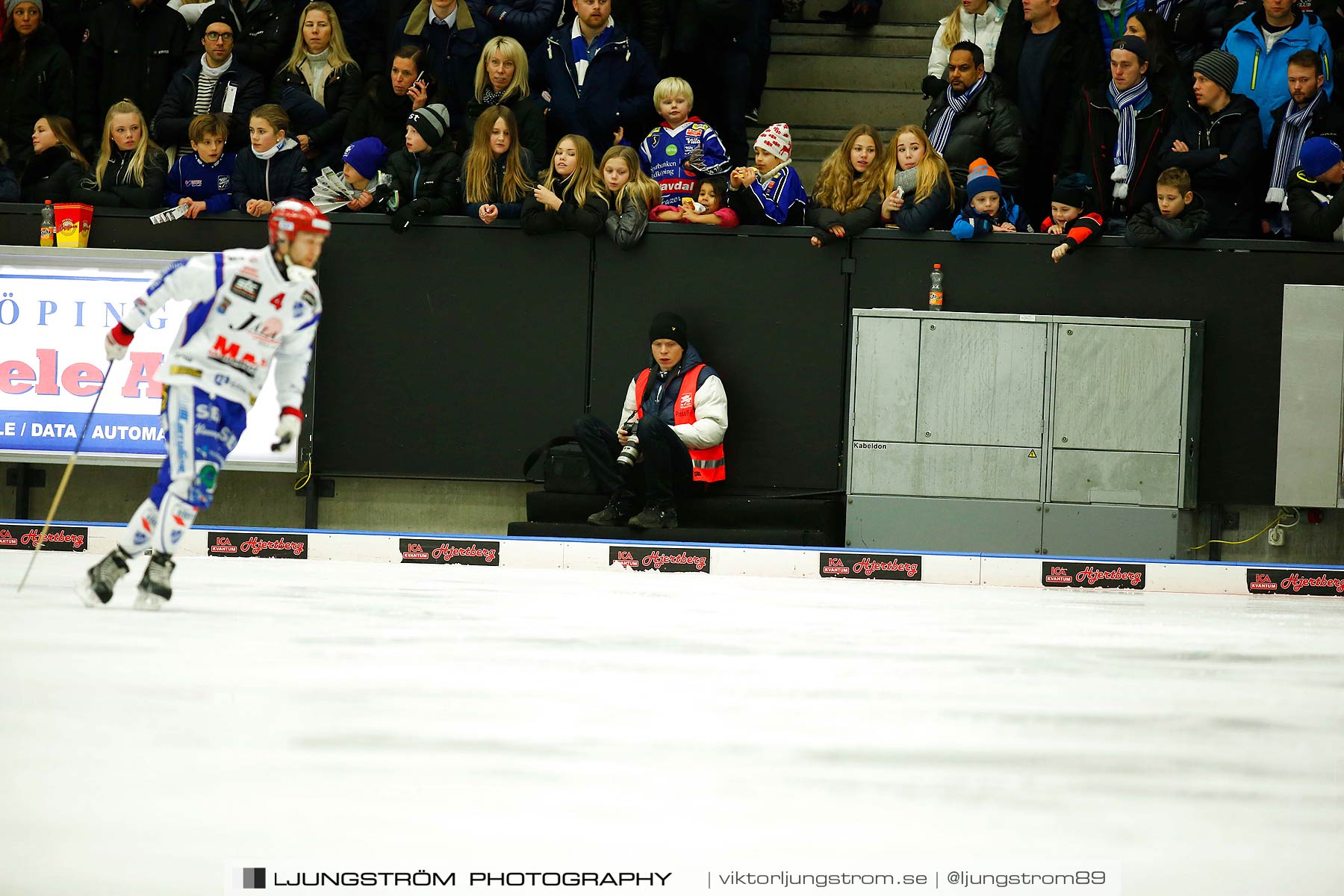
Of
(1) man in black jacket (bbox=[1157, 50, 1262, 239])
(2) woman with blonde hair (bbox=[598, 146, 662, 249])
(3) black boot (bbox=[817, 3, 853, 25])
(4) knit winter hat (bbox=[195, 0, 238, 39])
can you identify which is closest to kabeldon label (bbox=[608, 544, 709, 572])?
(2) woman with blonde hair (bbox=[598, 146, 662, 249])

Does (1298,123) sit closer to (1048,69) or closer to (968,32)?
(1048,69)

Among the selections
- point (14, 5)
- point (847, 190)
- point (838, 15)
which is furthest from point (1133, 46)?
point (14, 5)

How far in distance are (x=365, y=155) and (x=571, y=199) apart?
4.76 feet

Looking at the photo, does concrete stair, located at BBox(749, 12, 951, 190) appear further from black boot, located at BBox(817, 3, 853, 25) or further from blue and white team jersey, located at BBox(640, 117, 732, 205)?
blue and white team jersey, located at BBox(640, 117, 732, 205)

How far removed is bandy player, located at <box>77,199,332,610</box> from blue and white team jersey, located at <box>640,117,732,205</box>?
4.06 metres

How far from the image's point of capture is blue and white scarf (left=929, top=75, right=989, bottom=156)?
923 cm

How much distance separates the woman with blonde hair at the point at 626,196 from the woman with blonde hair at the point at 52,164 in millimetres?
3652

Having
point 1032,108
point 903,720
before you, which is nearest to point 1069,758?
point 903,720

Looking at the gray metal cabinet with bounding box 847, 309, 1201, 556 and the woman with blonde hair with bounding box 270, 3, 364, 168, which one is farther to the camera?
the woman with blonde hair with bounding box 270, 3, 364, 168

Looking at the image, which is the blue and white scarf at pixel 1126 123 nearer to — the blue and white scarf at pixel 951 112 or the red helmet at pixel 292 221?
the blue and white scarf at pixel 951 112

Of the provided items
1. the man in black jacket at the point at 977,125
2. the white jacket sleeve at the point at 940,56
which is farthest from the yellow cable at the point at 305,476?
the white jacket sleeve at the point at 940,56

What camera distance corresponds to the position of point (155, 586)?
5.25m

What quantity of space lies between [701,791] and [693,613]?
2.95 metres

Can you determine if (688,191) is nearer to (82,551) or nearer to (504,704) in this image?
(82,551)
